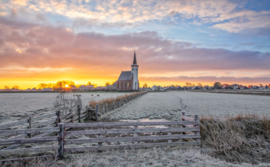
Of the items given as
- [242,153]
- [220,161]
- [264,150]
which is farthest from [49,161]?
[264,150]

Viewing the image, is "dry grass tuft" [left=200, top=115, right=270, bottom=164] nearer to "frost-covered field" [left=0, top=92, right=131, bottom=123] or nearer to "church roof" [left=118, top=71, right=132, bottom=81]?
"frost-covered field" [left=0, top=92, right=131, bottom=123]

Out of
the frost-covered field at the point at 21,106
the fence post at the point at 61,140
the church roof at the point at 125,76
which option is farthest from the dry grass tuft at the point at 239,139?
the church roof at the point at 125,76

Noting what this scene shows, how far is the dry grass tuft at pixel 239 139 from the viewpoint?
684 centimetres

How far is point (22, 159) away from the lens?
601 cm

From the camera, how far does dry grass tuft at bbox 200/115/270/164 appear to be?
6.84 m

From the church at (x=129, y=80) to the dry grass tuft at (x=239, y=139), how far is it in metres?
94.9

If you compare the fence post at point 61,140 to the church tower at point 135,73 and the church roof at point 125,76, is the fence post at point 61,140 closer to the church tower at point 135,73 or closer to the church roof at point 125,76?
the church roof at point 125,76

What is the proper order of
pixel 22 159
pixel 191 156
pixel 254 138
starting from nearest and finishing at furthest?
1. pixel 22 159
2. pixel 191 156
3. pixel 254 138

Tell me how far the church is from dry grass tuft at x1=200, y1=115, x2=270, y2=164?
94853 mm

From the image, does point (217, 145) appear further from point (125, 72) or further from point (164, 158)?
point (125, 72)

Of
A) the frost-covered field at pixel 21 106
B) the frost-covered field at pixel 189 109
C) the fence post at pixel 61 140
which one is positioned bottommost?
the frost-covered field at pixel 21 106

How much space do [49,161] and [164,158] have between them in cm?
446

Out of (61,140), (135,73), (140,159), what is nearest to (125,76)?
(135,73)

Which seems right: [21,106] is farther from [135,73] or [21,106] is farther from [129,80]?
[135,73]
